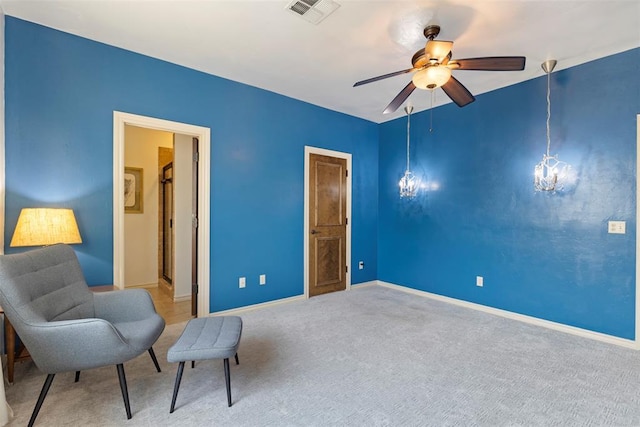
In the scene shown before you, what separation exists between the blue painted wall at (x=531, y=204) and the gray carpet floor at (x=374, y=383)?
49 centimetres

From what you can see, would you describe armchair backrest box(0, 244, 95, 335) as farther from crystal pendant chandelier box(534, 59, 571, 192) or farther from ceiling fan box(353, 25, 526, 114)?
crystal pendant chandelier box(534, 59, 571, 192)

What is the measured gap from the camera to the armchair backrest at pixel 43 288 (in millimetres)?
1632

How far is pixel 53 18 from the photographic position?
2416 millimetres

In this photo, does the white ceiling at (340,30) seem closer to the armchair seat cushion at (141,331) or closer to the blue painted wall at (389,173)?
the blue painted wall at (389,173)

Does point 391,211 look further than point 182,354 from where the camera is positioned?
Yes

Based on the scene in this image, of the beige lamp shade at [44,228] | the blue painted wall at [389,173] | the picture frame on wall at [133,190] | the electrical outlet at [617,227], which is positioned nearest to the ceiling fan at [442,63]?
the blue painted wall at [389,173]

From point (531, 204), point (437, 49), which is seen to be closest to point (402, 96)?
point (437, 49)

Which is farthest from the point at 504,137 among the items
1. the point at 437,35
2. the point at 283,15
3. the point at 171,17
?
the point at 171,17

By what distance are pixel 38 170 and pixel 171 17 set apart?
1.64 meters

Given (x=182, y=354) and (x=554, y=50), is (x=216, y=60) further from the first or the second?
(x=554, y=50)

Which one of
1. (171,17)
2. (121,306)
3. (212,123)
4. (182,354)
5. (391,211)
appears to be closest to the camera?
(182,354)

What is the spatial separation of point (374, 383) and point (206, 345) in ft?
3.82

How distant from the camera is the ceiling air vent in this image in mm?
2166

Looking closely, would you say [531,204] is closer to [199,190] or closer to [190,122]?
[199,190]
